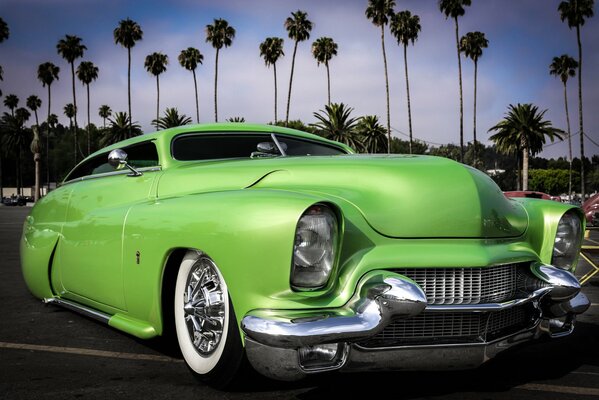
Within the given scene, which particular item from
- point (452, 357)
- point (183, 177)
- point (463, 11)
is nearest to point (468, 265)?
point (452, 357)

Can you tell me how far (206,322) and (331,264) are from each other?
0.78 meters

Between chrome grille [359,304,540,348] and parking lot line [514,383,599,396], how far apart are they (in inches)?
17.9

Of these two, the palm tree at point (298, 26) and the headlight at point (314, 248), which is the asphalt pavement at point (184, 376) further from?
the palm tree at point (298, 26)

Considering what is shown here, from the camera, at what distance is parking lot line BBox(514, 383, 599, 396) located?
2973 millimetres

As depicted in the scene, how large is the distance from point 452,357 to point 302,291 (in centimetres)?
71

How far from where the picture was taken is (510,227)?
3.10 m

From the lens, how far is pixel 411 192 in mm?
2922

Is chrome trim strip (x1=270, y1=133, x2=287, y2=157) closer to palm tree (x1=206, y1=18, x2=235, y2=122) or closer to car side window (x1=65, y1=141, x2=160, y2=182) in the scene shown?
car side window (x1=65, y1=141, x2=160, y2=182)

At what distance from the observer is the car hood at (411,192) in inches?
112

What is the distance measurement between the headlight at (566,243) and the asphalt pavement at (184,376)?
558 mm

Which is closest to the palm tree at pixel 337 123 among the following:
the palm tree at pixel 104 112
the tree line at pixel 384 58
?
the tree line at pixel 384 58

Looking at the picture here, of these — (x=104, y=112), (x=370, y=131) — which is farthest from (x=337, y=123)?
(x=104, y=112)

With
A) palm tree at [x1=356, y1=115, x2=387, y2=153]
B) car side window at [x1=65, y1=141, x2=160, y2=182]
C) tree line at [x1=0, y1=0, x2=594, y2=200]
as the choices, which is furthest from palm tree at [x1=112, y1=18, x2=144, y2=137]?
car side window at [x1=65, y1=141, x2=160, y2=182]

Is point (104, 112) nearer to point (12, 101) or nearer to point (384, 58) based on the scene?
point (12, 101)
